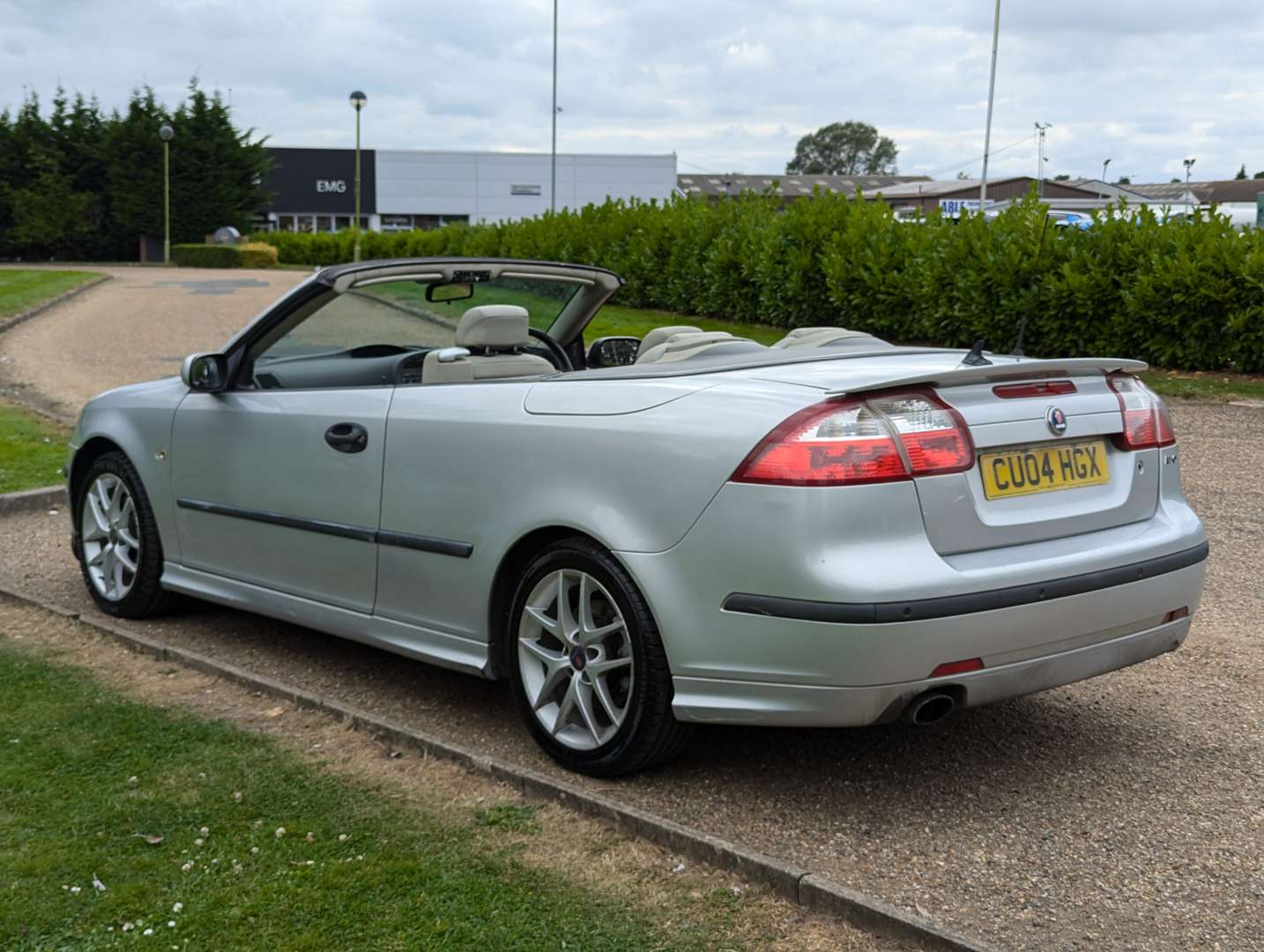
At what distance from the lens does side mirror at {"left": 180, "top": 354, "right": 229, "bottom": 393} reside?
5.34 meters

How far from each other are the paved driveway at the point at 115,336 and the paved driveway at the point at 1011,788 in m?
8.66

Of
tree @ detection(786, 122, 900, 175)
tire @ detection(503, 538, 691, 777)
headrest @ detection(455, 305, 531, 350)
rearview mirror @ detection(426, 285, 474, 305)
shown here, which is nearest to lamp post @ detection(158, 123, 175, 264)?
rearview mirror @ detection(426, 285, 474, 305)

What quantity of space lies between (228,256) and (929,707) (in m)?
45.6

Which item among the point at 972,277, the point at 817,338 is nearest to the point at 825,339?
the point at 817,338

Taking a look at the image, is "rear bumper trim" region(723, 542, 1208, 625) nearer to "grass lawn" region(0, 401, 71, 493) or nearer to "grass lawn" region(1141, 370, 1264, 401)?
"grass lawn" region(0, 401, 71, 493)

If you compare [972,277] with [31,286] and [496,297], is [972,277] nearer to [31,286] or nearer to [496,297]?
[496,297]

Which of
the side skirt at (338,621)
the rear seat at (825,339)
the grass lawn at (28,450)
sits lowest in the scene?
the grass lawn at (28,450)

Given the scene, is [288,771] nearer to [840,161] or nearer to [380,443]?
[380,443]

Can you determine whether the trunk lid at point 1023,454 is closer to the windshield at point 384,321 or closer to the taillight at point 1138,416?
the taillight at point 1138,416

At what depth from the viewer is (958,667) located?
347cm

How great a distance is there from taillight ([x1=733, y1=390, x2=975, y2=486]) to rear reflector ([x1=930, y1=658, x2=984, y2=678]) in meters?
0.49

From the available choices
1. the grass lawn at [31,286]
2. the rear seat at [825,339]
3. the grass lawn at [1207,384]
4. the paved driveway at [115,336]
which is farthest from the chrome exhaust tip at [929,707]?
the grass lawn at [31,286]

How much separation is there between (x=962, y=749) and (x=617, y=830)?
1.27 metres

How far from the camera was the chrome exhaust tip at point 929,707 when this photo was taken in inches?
138
